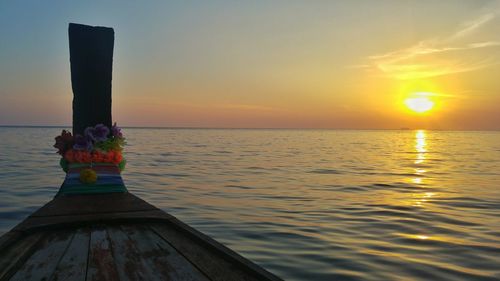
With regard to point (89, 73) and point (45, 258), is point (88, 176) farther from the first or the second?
point (45, 258)

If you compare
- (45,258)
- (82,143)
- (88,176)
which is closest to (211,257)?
(45,258)

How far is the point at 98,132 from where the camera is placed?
8.70 meters

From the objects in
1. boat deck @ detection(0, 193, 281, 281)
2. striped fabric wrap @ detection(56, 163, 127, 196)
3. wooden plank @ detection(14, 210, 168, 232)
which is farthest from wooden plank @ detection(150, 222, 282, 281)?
striped fabric wrap @ detection(56, 163, 127, 196)

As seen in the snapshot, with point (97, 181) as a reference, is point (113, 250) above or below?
below

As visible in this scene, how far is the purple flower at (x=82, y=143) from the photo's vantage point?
27.7 feet

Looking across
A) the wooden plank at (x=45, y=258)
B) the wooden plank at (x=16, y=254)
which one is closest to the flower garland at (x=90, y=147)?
the wooden plank at (x=45, y=258)

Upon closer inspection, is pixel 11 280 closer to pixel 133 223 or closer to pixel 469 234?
pixel 133 223

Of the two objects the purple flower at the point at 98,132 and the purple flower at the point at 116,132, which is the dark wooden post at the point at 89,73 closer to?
the purple flower at the point at 116,132

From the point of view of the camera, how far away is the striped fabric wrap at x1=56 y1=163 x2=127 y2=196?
311 inches

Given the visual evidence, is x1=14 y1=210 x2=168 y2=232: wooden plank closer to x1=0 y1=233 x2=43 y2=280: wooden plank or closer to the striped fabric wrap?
x1=0 y1=233 x2=43 y2=280: wooden plank

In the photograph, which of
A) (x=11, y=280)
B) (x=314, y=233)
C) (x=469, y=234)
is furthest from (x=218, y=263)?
(x=469, y=234)

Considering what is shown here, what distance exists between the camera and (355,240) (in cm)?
886

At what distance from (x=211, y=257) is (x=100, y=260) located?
1.04m

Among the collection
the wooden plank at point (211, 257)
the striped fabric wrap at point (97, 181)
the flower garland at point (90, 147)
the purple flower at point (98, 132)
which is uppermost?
the purple flower at point (98, 132)
